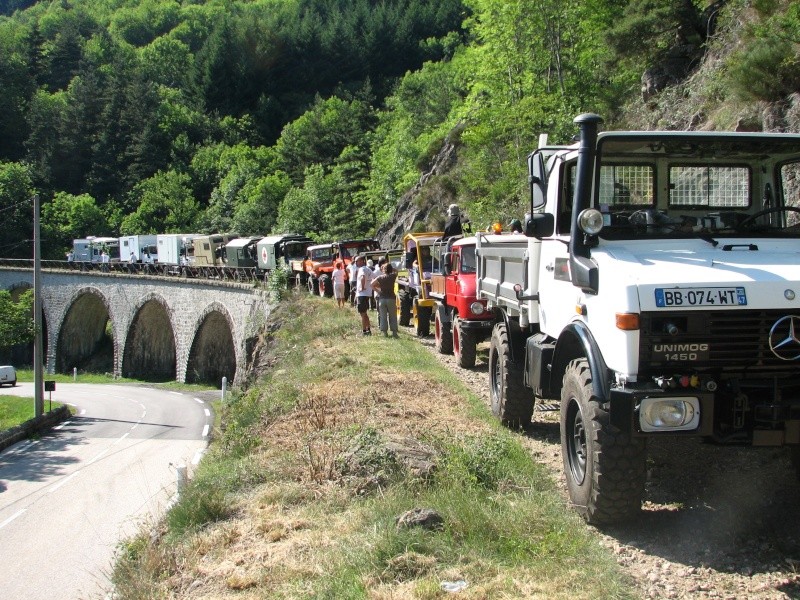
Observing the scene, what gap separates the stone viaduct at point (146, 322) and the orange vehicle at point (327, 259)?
148 inches

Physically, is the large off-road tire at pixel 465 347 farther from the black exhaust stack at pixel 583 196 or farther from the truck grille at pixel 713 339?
the truck grille at pixel 713 339

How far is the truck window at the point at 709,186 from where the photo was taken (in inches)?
258

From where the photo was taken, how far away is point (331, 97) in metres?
116

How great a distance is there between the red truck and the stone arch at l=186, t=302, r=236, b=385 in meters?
33.6

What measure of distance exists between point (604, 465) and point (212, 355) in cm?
4713

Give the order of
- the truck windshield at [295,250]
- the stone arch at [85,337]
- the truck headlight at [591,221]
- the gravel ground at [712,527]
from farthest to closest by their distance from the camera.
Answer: the stone arch at [85,337] < the truck windshield at [295,250] < the truck headlight at [591,221] < the gravel ground at [712,527]

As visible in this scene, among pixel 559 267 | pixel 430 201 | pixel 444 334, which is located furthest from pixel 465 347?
pixel 430 201

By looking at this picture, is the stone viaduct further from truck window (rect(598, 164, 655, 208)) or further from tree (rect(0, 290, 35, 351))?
truck window (rect(598, 164, 655, 208))

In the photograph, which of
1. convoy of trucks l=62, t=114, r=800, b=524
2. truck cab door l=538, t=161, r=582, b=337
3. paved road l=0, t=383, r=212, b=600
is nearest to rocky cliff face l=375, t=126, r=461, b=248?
paved road l=0, t=383, r=212, b=600

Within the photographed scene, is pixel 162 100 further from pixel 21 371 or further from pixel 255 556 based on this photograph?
pixel 255 556

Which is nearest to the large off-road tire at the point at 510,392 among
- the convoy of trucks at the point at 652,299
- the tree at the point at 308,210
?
the convoy of trucks at the point at 652,299

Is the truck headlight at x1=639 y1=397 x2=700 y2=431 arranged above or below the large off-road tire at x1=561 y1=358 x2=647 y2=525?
above

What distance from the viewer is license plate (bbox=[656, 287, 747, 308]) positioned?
489cm

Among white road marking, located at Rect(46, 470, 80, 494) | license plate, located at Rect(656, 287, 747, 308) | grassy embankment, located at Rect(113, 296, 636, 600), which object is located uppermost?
license plate, located at Rect(656, 287, 747, 308)
